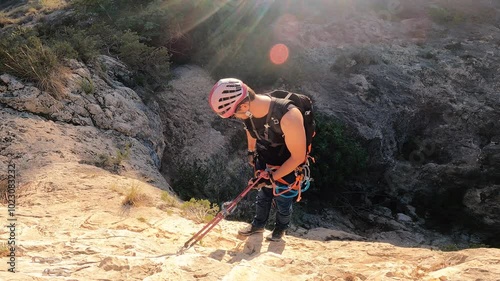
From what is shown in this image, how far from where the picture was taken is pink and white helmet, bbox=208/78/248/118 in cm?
364

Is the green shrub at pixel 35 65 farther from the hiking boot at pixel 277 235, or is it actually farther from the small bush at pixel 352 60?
the small bush at pixel 352 60

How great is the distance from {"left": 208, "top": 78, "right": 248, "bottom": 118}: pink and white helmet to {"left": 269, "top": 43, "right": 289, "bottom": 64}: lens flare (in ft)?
25.2

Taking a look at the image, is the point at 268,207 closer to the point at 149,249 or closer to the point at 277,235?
the point at 277,235

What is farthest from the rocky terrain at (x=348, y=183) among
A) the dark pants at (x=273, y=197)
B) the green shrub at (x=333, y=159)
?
the green shrub at (x=333, y=159)

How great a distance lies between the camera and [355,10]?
15430mm

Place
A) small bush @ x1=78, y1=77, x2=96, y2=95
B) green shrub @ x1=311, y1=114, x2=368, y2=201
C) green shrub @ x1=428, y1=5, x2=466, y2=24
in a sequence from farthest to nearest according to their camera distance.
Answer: green shrub @ x1=428, y1=5, x2=466, y2=24, green shrub @ x1=311, y1=114, x2=368, y2=201, small bush @ x1=78, y1=77, x2=96, y2=95

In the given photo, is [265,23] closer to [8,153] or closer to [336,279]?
[8,153]

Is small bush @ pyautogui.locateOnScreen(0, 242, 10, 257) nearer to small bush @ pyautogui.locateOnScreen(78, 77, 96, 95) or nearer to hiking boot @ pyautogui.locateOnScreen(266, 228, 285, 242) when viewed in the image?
hiking boot @ pyautogui.locateOnScreen(266, 228, 285, 242)

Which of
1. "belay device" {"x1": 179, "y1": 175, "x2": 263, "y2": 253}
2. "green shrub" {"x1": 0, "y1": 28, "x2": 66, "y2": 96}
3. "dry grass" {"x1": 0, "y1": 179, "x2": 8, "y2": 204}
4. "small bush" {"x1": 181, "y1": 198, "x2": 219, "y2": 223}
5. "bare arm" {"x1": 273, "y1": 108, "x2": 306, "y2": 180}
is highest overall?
"bare arm" {"x1": 273, "y1": 108, "x2": 306, "y2": 180}

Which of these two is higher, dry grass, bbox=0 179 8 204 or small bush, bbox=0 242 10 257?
small bush, bbox=0 242 10 257

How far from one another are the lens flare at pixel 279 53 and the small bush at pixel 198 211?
6.85m

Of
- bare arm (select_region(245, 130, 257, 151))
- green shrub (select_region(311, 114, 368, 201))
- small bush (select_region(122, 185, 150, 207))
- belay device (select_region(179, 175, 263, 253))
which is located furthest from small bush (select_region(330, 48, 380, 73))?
belay device (select_region(179, 175, 263, 253))

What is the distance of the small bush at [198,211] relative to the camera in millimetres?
4789

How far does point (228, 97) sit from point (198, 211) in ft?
6.60
